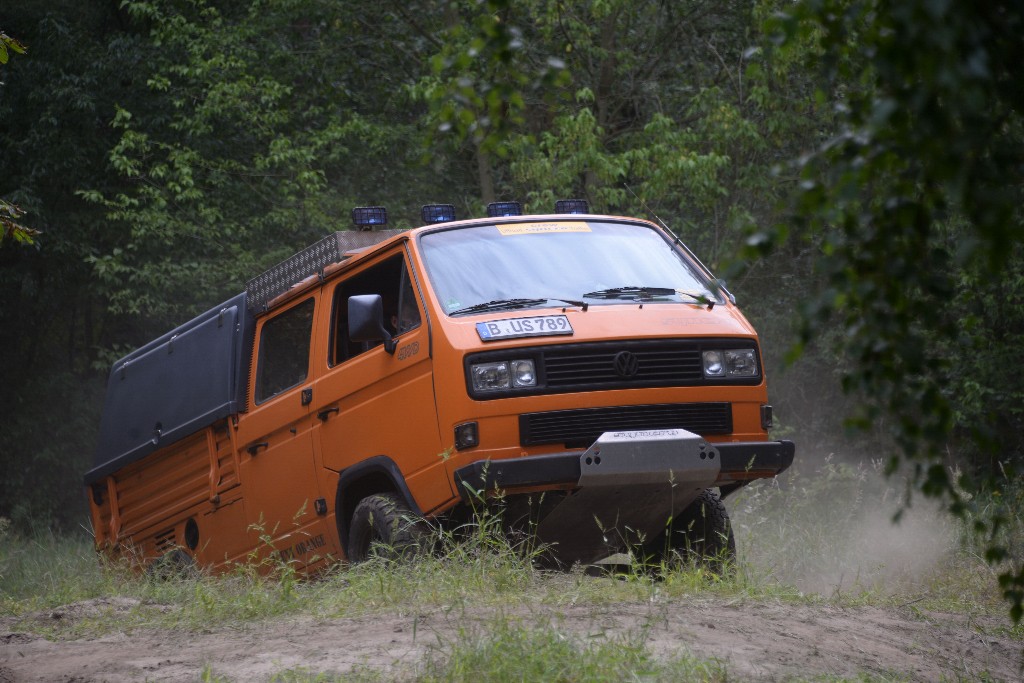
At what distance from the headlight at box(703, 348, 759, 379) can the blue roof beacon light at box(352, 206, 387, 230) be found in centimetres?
261

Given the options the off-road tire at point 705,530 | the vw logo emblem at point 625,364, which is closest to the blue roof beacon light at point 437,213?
the vw logo emblem at point 625,364

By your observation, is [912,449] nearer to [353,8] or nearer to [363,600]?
[363,600]

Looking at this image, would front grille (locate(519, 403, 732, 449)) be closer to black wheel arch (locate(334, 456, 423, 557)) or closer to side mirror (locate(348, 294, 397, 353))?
black wheel arch (locate(334, 456, 423, 557))

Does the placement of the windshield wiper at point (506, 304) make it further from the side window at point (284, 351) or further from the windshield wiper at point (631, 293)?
the side window at point (284, 351)

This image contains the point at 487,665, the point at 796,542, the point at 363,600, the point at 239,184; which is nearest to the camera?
the point at 487,665

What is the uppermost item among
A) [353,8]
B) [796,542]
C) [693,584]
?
[353,8]

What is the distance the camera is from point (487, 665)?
4.40 metres

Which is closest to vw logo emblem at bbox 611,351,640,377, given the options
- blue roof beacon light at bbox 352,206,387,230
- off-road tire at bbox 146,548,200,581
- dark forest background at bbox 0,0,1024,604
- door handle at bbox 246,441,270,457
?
blue roof beacon light at bbox 352,206,387,230

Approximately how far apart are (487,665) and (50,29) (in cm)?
1477

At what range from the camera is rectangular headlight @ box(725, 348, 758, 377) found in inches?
255

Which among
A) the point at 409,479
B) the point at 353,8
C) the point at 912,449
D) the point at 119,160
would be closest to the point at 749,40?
the point at 353,8

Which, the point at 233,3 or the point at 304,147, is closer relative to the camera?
the point at 304,147

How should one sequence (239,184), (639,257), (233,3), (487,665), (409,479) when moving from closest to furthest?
(487,665) < (409,479) < (639,257) < (239,184) < (233,3)

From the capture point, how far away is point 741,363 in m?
6.51
